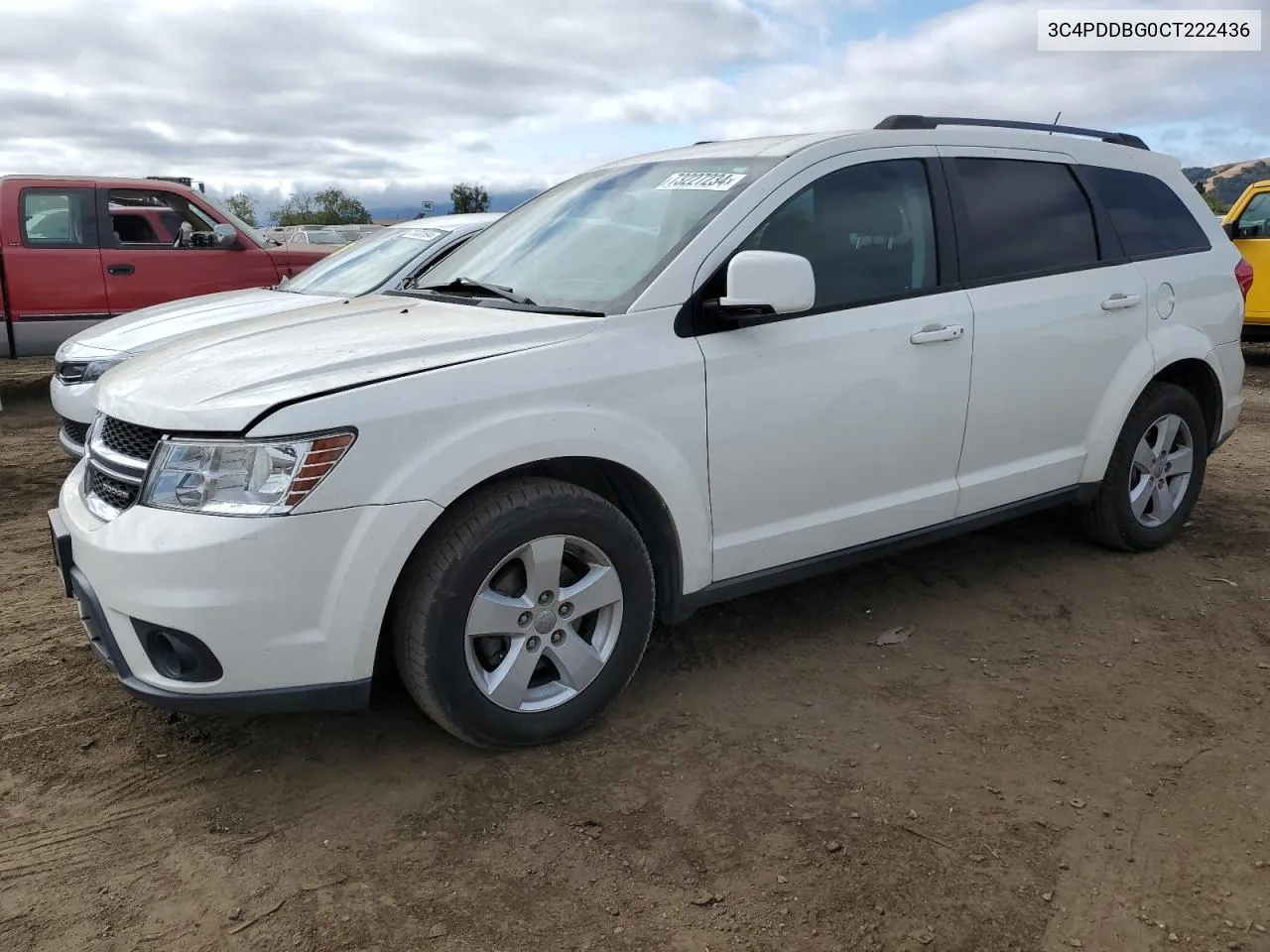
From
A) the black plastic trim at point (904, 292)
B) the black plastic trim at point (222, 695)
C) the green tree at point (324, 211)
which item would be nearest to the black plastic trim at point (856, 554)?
the black plastic trim at point (904, 292)

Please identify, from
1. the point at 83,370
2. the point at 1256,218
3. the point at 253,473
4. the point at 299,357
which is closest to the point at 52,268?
the point at 83,370

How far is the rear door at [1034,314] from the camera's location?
388 centimetres

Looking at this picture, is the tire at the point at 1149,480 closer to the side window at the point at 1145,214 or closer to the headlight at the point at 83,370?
the side window at the point at 1145,214

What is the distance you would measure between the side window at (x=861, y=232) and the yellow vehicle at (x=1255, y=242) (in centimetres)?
779

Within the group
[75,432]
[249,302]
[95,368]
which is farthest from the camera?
[249,302]

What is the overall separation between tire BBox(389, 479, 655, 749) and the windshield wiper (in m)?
0.79

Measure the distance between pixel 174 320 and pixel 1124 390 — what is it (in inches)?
205

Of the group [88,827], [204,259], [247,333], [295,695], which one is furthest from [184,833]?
[204,259]

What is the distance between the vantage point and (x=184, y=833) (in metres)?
2.69

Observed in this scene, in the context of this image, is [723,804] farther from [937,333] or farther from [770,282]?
[937,333]

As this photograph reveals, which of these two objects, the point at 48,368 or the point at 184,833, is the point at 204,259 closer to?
the point at 48,368

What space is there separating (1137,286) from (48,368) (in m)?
10.4

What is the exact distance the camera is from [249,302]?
21.4ft

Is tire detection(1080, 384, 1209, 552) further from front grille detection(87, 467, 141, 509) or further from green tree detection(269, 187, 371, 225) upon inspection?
green tree detection(269, 187, 371, 225)
